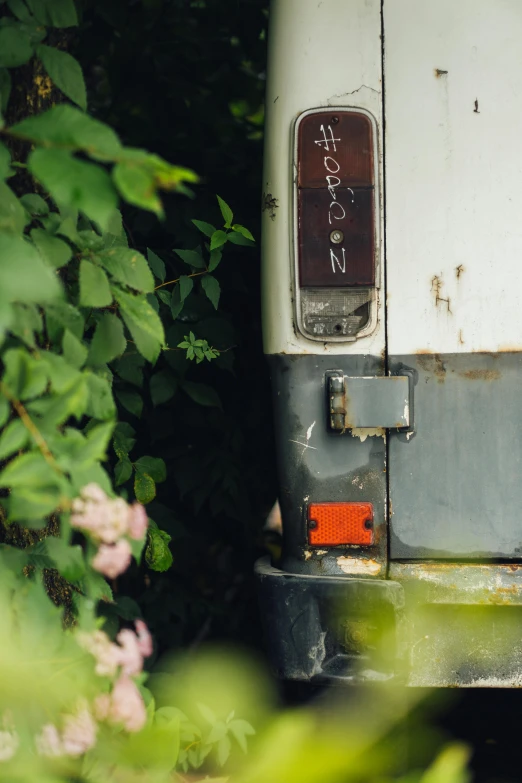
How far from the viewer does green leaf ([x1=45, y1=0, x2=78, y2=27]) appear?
1.54 m

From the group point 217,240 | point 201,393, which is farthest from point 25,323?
point 201,393

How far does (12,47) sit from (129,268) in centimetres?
43

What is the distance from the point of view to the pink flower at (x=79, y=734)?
3.13ft

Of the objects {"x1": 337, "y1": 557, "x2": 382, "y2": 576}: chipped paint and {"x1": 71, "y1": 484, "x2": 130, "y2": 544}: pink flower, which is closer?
{"x1": 71, "y1": 484, "x2": 130, "y2": 544}: pink flower

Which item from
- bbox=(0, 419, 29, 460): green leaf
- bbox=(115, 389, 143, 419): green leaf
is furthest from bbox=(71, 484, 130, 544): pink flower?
bbox=(115, 389, 143, 419): green leaf

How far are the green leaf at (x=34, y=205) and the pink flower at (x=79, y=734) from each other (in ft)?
3.28

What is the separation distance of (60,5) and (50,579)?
1.20 metres

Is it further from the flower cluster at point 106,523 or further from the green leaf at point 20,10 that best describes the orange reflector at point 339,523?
the green leaf at point 20,10

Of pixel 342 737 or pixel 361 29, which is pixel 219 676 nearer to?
pixel 342 737

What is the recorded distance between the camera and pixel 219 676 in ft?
2.53

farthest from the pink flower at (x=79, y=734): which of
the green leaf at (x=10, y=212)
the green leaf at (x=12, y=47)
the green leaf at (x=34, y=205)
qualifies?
the green leaf at (x=12, y=47)

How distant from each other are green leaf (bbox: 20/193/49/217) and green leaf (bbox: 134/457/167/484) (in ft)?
2.68

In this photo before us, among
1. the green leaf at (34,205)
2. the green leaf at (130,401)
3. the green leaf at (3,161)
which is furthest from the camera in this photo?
the green leaf at (130,401)

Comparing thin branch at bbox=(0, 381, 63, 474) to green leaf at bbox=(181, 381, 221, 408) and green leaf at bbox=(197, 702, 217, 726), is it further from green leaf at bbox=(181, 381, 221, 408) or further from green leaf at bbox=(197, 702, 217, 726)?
green leaf at bbox=(181, 381, 221, 408)
